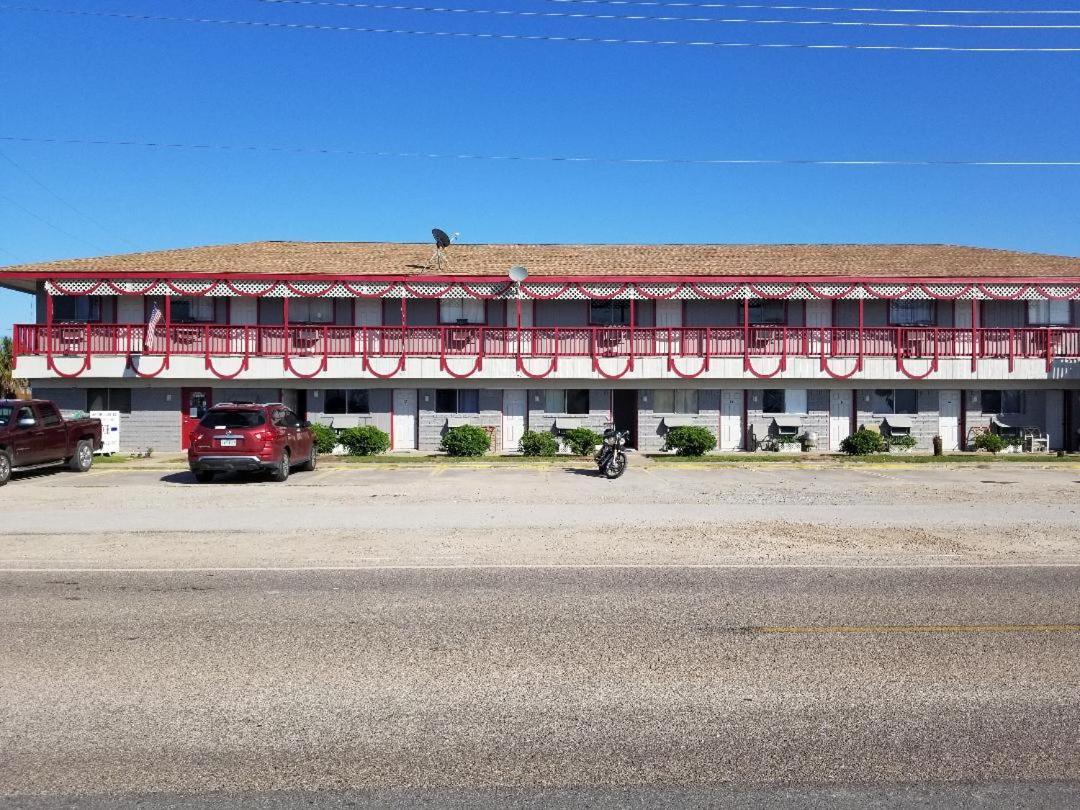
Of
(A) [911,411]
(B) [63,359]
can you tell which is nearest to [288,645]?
(B) [63,359]

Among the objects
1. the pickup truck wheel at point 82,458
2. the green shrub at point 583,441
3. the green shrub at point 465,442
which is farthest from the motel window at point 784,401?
the pickup truck wheel at point 82,458

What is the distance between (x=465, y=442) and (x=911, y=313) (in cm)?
1709

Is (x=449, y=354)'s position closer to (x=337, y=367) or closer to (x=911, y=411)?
Result: (x=337, y=367)

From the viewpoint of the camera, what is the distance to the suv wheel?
18406mm

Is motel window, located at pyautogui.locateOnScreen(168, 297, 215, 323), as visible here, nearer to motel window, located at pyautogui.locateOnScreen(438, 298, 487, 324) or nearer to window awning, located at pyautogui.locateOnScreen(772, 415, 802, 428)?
motel window, located at pyautogui.locateOnScreen(438, 298, 487, 324)

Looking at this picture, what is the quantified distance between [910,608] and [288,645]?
5218mm

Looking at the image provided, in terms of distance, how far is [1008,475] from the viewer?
2012 cm

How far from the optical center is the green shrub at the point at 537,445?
2589 cm

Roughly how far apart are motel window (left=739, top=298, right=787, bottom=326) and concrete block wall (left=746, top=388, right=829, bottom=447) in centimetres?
284

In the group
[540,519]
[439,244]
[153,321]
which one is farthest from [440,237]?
[540,519]

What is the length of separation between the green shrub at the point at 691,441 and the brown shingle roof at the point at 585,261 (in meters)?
6.04

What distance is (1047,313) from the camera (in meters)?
29.7

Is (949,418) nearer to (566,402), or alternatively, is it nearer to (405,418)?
(566,402)

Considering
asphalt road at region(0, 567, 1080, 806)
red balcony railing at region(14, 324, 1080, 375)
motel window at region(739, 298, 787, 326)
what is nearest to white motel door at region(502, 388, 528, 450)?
red balcony railing at region(14, 324, 1080, 375)
